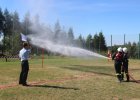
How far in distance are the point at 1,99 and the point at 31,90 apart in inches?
100

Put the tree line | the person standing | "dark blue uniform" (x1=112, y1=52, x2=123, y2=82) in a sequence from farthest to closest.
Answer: the tree line < "dark blue uniform" (x1=112, y1=52, x2=123, y2=82) < the person standing

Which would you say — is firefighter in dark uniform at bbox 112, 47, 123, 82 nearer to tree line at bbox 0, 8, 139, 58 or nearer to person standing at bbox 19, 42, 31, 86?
person standing at bbox 19, 42, 31, 86

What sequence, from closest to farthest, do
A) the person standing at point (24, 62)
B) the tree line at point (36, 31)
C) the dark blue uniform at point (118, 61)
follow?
the person standing at point (24, 62) → the dark blue uniform at point (118, 61) → the tree line at point (36, 31)

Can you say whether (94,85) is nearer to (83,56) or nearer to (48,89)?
(48,89)

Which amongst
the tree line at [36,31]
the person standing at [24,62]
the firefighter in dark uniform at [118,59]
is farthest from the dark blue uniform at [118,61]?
the tree line at [36,31]

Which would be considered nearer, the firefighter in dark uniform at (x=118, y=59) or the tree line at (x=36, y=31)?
the firefighter in dark uniform at (x=118, y=59)

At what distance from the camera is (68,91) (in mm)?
17234

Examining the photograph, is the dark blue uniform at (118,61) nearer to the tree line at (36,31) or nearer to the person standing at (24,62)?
the person standing at (24,62)

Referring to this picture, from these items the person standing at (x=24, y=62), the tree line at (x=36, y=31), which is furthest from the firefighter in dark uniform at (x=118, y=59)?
the tree line at (x=36, y=31)

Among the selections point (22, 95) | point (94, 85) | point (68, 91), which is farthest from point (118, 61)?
point (22, 95)

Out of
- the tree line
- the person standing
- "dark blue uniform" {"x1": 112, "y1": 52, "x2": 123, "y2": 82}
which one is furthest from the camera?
the tree line

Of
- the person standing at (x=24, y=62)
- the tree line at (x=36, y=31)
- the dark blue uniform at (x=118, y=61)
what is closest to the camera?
the person standing at (x=24, y=62)

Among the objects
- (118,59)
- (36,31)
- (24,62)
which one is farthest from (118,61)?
(36,31)

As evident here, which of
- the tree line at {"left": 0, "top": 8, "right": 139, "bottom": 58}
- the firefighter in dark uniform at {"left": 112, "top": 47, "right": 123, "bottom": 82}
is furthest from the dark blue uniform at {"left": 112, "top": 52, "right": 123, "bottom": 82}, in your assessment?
the tree line at {"left": 0, "top": 8, "right": 139, "bottom": 58}
